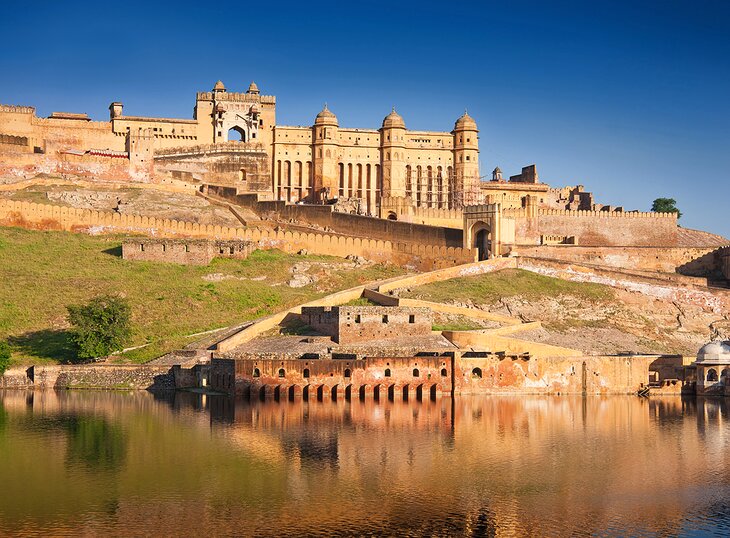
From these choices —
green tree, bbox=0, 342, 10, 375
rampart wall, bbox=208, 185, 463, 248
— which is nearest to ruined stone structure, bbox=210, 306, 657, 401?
green tree, bbox=0, 342, 10, 375

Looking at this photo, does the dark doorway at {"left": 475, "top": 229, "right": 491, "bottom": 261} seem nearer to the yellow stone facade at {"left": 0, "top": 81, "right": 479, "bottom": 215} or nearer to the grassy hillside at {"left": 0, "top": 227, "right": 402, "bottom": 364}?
the grassy hillside at {"left": 0, "top": 227, "right": 402, "bottom": 364}

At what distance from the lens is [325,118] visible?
186ft

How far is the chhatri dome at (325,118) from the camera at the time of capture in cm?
5681

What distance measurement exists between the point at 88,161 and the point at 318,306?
68.3 feet

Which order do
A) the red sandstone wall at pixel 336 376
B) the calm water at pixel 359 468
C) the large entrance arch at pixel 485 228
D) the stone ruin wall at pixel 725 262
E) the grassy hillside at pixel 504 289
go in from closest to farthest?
the calm water at pixel 359 468
the red sandstone wall at pixel 336 376
the grassy hillside at pixel 504 289
the large entrance arch at pixel 485 228
the stone ruin wall at pixel 725 262

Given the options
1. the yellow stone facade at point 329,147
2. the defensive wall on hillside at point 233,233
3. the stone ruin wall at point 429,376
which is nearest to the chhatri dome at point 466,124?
the yellow stone facade at point 329,147

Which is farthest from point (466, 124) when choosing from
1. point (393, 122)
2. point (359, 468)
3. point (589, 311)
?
point (359, 468)

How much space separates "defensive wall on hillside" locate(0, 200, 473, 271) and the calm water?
16.8 m

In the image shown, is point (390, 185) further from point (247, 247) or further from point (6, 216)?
point (6, 216)

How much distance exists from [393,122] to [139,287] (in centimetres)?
2336

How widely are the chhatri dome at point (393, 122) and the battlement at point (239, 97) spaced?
6.16m

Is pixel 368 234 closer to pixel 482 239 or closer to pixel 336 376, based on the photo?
pixel 482 239

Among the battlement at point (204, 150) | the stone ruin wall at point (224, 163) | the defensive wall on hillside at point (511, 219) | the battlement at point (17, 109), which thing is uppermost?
the battlement at point (17, 109)

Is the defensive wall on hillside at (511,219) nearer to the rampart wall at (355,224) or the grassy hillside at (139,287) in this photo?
the rampart wall at (355,224)
